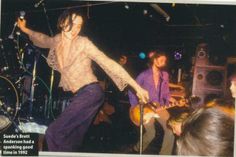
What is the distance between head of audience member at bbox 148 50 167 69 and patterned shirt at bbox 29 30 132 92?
0.18 meters

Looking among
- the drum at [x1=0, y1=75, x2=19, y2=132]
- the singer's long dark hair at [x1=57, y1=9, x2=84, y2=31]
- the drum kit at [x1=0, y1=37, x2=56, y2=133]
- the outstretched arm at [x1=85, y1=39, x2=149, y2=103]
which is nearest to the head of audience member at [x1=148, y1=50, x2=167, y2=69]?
the outstretched arm at [x1=85, y1=39, x2=149, y2=103]

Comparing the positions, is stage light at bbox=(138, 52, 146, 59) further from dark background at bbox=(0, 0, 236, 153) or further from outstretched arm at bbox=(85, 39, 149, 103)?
outstretched arm at bbox=(85, 39, 149, 103)

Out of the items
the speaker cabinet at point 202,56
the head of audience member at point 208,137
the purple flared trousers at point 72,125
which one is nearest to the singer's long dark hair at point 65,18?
the purple flared trousers at point 72,125

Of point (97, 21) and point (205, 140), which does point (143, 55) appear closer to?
point (97, 21)

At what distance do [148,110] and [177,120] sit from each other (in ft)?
0.63

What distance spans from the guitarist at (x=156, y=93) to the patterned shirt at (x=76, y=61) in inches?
4.5

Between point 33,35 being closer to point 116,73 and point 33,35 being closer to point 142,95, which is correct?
point 116,73

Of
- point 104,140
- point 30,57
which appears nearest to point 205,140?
point 104,140

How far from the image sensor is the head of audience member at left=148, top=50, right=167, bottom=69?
2523 millimetres

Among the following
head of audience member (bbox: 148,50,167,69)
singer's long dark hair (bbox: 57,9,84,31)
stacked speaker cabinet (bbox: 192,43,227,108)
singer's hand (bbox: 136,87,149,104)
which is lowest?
singer's hand (bbox: 136,87,149,104)

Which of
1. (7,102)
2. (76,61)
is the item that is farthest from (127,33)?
(7,102)

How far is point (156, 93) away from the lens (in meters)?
2.54

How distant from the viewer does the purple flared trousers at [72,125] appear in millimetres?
2512

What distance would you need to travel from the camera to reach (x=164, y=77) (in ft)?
8.30
